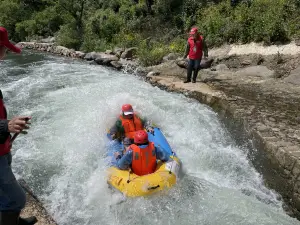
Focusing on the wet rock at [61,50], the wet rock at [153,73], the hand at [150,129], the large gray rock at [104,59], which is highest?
the hand at [150,129]

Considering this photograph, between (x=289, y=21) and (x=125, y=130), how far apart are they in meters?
8.21

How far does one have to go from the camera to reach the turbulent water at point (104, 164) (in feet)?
15.0

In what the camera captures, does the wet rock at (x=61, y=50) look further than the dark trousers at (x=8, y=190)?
Yes

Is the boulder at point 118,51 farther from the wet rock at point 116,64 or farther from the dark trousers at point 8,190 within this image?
the dark trousers at point 8,190

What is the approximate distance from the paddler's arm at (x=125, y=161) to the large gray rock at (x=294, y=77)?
594 cm

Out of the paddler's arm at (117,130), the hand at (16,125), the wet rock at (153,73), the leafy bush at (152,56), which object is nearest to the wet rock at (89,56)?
the leafy bush at (152,56)

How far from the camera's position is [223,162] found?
246 inches

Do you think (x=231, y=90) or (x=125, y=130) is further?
(x=231, y=90)

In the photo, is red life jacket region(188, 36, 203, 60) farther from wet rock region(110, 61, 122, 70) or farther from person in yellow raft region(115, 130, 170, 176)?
wet rock region(110, 61, 122, 70)

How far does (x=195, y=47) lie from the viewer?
9359 mm

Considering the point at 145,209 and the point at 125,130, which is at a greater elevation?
the point at 125,130

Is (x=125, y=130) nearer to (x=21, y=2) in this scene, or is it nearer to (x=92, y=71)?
(x=92, y=71)

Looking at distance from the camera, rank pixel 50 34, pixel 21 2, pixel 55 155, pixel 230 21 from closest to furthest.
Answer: pixel 55 155
pixel 230 21
pixel 50 34
pixel 21 2

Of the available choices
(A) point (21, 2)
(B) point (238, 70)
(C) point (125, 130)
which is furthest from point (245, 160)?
(A) point (21, 2)
